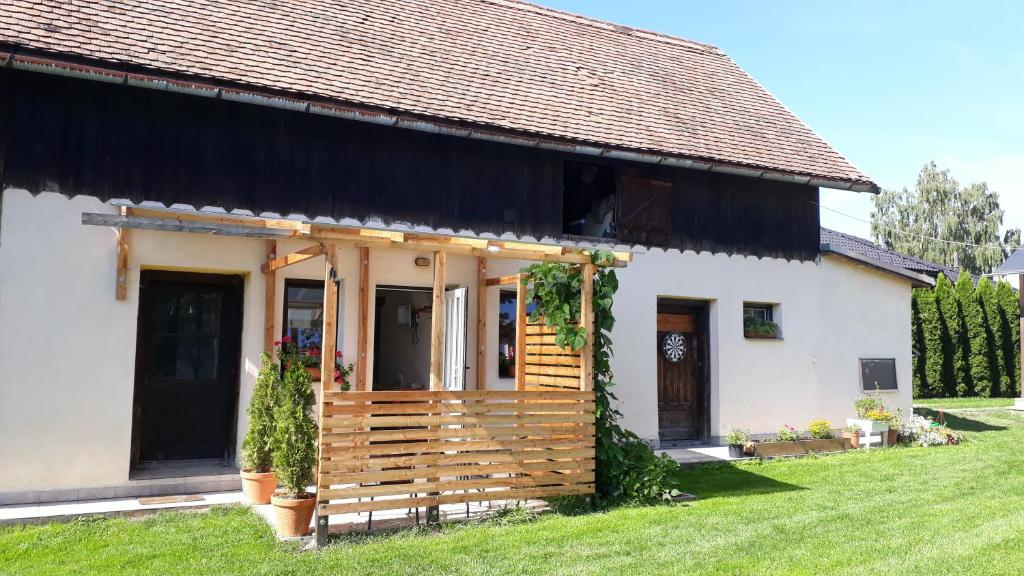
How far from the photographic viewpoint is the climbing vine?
7762 millimetres

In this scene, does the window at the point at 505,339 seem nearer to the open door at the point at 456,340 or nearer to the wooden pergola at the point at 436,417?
the wooden pergola at the point at 436,417

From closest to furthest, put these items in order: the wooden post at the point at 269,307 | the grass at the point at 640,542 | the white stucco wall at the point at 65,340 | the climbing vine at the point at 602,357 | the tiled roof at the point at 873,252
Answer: the grass at the point at 640,542, the white stucco wall at the point at 65,340, the climbing vine at the point at 602,357, the wooden post at the point at 269,307, the tiled roof at the point at 873,252

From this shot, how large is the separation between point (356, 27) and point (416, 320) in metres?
4.39

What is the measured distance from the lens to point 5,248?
7.48 metres

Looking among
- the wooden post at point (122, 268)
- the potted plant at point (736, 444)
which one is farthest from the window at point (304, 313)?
the potted plant at point (736, 444)

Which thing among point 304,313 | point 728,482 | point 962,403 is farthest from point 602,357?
point 962,403

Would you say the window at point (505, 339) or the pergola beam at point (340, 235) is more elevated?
the pergola beam at point (340, 235)

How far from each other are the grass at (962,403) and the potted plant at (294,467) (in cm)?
1586

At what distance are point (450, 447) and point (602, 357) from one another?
1.94 metres

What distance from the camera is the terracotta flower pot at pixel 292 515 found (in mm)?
6312

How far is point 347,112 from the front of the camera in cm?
881

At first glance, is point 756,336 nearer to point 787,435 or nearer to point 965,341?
point 787,435

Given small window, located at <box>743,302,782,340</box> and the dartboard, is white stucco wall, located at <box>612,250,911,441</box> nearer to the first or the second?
small window, located at <box>743,302,782,340</box>

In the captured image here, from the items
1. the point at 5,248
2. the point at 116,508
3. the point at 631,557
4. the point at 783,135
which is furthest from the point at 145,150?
the point at 783,135
